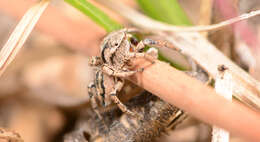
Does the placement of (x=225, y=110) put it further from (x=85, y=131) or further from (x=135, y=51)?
(x=85, y=131)

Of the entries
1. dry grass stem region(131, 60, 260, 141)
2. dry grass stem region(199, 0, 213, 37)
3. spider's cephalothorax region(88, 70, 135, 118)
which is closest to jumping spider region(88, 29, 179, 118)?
spider's cephalothorax region(88, 70, 135, 118)

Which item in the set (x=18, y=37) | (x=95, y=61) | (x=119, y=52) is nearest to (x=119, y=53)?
(x=119, y=52)

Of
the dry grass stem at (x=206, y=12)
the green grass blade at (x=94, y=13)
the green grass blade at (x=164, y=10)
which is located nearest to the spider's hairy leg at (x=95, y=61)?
the green grass blade at (x=94, y=13)

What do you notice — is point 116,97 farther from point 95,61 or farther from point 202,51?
point 202,51

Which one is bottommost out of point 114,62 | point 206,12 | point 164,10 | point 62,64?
point 114,62

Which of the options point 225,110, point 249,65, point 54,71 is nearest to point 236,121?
point 225,110

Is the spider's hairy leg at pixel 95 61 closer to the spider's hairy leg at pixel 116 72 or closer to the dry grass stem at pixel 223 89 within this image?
the spider's hairy leg at pixel 116 72
